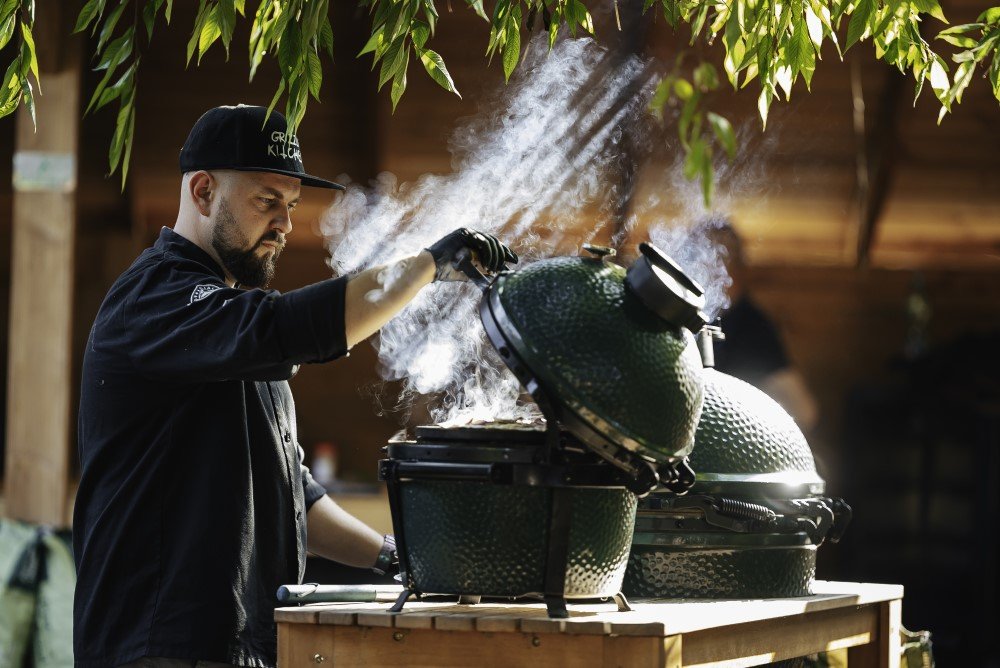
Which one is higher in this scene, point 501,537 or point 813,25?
point 813,25

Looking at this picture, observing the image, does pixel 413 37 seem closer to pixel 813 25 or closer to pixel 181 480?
pixel 813 25

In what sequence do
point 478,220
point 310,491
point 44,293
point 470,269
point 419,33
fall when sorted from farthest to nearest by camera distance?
point 44,293
point 478,220
point 310,491
point 419,33
point 470,269

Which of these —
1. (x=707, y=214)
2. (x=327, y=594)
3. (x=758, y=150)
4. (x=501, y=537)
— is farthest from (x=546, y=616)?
(x=758, y=150)

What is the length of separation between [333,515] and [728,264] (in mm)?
2580

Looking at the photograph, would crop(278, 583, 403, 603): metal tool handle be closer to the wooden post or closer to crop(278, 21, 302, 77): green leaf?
crop(278, 21, 302, 77): green leaf

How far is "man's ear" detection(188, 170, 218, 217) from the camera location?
2.78 m

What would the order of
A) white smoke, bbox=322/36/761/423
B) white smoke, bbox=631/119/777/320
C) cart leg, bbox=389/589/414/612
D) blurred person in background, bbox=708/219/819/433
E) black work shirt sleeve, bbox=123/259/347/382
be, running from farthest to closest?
1. blurred person in background, bbox=708/219/819/433
2. white smoke, bbox=631/119/777/320
3. white smoke, bbox=322/36/761/423
4. black work shirt sleeve, bbox=123/259/347/382
5. cart leg, bbox=389/589/414/612

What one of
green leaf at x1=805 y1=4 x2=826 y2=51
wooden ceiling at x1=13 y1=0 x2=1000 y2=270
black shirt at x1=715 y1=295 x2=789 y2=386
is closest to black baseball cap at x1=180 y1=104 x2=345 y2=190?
green leaf at x1=805 y1=4 x2=826 y2=51

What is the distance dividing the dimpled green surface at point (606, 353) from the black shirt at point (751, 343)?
3195mm

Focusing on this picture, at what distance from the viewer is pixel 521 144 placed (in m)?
3.71

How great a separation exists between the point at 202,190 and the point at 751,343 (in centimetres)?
314

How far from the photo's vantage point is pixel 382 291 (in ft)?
7.52

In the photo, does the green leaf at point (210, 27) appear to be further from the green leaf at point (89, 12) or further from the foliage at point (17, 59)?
the foliage at point (17, 59)

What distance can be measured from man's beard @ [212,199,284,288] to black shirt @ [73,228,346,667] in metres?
0.13
